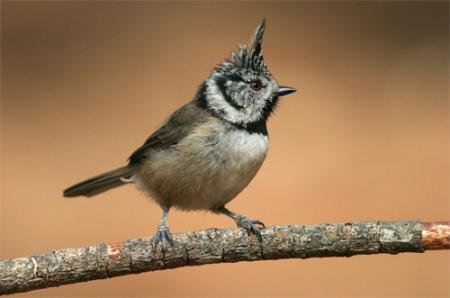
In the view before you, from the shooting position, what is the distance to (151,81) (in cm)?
667

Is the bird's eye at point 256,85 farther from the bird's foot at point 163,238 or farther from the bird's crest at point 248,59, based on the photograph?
the bird's foot at point 163,238

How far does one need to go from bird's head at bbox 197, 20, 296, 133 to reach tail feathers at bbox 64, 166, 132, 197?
0.80 m

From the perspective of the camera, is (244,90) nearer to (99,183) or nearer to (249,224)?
(249,224)

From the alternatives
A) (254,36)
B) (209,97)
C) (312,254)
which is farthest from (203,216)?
(312,254)

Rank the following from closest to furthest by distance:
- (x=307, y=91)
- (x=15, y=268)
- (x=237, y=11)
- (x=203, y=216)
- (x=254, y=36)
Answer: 1. (x=15, y=268)
2. (x=254, y=36)
3. (x=203, y=216)
4. (x=307, y=91)
5. (x=237, y=11)

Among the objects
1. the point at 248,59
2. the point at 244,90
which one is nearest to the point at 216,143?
the point at 244,90

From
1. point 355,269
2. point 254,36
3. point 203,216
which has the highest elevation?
point 254,36

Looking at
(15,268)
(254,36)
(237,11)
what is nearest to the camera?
(15,268)

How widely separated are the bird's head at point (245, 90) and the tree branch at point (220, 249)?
0.99 meters

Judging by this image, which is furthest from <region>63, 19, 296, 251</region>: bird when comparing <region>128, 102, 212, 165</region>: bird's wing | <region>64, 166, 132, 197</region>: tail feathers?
<region>64, 166, 132, 197</region>: tail feathers

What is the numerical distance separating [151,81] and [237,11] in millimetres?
1290

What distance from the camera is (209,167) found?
11.9 feet

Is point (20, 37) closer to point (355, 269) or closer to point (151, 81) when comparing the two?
point (151, 81)

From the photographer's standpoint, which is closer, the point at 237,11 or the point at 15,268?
the point at 15,268
